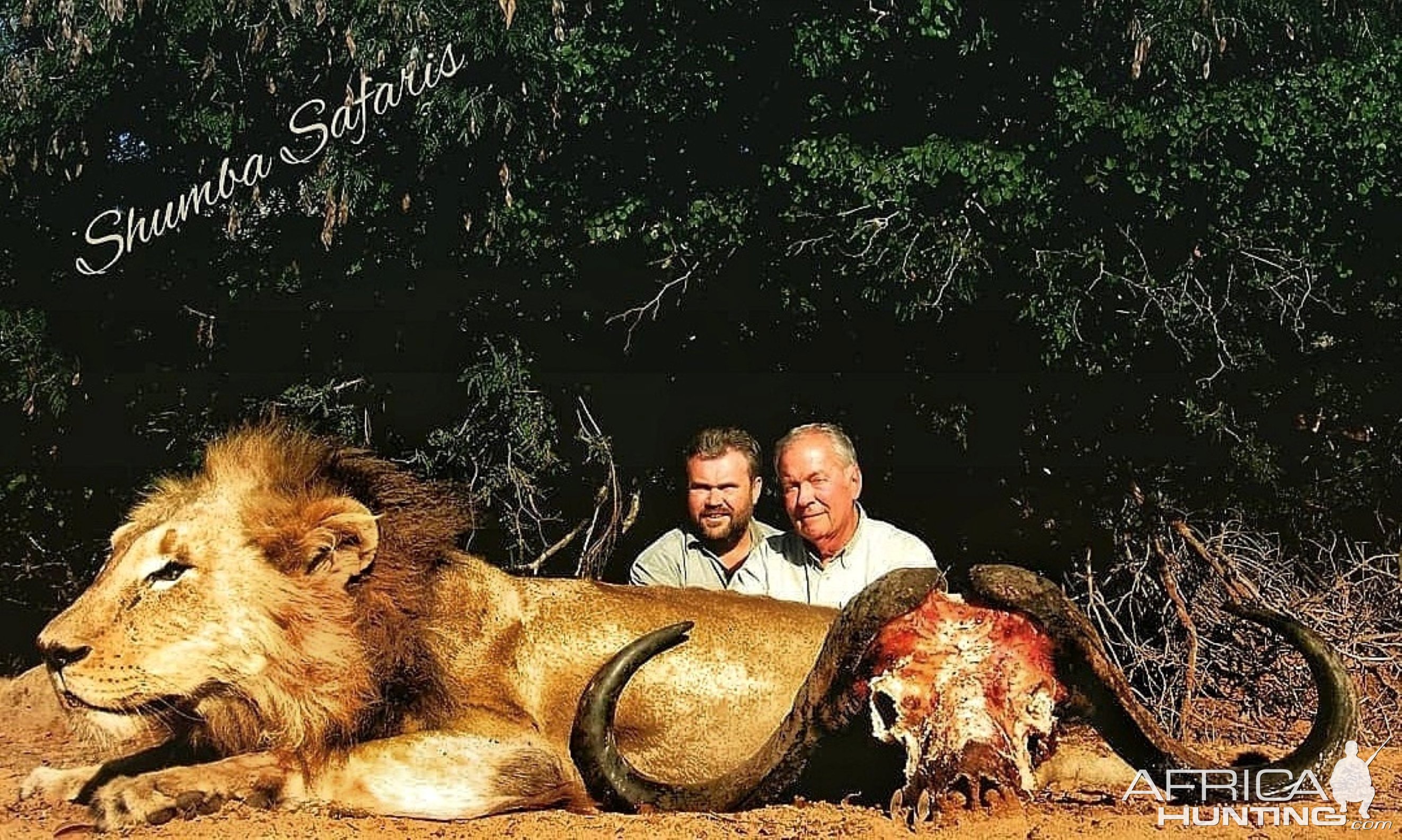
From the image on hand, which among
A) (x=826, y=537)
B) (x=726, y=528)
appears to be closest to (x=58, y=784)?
(x=726, y=528)

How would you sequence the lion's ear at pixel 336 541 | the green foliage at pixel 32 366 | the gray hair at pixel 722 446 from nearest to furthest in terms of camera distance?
the lion's ear at pixel 336 541 → the gray hair at pixel 722 446 → the green foliage at pixel 32 366

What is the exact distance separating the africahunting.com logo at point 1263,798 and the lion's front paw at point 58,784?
3460 mm

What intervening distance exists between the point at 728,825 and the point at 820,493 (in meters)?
2.33

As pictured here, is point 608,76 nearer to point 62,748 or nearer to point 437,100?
point 437,100

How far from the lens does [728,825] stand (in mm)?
4438

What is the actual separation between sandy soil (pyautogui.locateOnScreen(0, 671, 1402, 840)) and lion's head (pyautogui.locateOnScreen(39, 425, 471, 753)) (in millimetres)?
339

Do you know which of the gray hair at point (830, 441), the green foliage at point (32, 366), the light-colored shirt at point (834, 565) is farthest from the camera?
the green foliage at point (32, 366)

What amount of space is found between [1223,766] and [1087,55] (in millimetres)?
5208

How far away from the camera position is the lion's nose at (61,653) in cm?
460

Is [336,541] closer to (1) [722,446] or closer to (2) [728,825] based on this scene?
(2) [728,825]

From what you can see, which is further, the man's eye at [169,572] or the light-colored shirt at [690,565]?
the light-colored shirt at [690,565]

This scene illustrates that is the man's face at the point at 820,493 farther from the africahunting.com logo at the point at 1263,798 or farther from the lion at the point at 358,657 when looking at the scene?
the africahunting.com logo at the point at 1263,798

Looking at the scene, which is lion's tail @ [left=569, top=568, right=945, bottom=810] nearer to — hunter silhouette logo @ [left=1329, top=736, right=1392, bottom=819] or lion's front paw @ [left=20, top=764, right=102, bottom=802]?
hunter silhouette logo @ [left=1329, top=736, right=1392, bottom=819]

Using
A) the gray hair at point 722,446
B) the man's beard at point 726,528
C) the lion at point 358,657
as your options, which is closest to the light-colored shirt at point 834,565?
the man's beard at point 726,528
